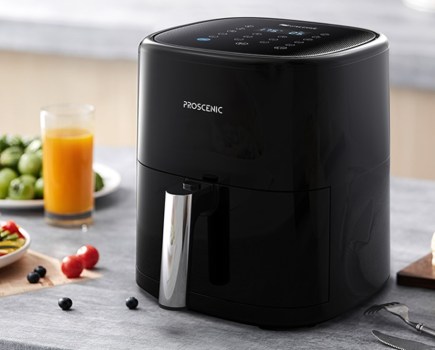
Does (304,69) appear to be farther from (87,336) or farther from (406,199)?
(406,199)

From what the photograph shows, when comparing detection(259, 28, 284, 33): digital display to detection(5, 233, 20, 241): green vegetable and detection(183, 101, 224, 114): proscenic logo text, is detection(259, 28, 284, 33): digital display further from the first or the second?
detection(5, 233, 20, 241): green vegetable

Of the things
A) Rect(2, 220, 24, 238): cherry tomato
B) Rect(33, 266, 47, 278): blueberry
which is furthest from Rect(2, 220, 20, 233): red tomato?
Rect(33, 266, 47, 278): blueberry

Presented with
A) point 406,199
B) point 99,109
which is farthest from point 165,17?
point 406,199

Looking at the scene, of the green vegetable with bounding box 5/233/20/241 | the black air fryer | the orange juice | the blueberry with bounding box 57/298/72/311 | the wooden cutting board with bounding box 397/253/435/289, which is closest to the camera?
the black air fryer

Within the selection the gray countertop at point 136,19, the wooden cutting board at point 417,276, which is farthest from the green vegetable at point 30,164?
the gray countertop at point 136,19

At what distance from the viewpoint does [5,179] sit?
195 cm

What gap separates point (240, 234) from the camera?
1.37m

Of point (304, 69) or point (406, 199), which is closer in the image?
point (304, 69)

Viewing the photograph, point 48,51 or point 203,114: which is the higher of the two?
point 203,114

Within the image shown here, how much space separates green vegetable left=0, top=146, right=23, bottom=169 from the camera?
1990 mm

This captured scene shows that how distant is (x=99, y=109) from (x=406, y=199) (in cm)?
192

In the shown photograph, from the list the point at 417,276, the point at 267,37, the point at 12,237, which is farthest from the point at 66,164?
the point at 417,276

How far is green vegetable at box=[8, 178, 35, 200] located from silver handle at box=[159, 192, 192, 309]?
2.04 ft

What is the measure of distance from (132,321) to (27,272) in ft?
0.92
